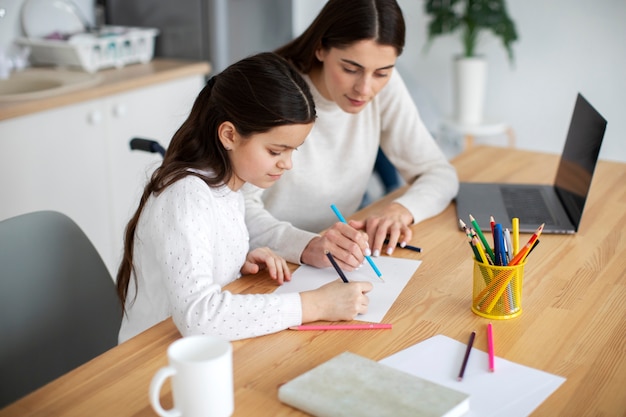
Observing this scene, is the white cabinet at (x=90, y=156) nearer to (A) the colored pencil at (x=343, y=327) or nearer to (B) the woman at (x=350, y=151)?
(B) the woman at (x=350, y=151)

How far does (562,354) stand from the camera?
114 centimetres

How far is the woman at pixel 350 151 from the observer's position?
61.6 inches

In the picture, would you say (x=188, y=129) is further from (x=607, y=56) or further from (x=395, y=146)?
(x=607, y=56)

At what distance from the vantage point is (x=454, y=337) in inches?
47.1

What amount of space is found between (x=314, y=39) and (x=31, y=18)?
175 cm

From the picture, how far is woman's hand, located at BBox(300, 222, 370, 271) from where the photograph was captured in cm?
143

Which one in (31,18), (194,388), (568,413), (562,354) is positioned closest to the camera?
(194,388)

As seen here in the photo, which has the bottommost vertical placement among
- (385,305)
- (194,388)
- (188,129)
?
(385,305)

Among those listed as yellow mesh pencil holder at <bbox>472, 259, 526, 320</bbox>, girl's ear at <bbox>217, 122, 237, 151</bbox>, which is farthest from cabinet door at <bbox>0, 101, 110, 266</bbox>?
yellow mesh pencil holder at <bbox>472, 259, 526, 320</bbox>

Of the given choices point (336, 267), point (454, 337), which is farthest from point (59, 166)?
point (454, 337)

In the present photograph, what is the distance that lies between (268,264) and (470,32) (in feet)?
8.07

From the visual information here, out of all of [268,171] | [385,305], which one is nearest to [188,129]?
[268,171]

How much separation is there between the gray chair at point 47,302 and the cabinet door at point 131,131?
3.97 feet

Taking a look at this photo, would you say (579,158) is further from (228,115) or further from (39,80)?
(39,80)
